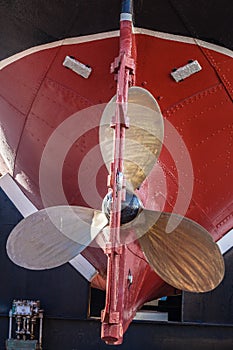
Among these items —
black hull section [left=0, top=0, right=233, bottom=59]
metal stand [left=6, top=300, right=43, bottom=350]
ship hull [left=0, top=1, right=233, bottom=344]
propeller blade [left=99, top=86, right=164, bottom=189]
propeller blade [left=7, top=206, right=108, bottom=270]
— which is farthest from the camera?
metal stand [left=6, top=300, right=43, bottom=350]

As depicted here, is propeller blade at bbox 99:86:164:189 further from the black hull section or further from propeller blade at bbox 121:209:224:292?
the black hull section

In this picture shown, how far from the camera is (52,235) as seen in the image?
309 centimetres

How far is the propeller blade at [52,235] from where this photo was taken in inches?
120

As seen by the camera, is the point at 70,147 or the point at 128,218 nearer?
the point at 128,218

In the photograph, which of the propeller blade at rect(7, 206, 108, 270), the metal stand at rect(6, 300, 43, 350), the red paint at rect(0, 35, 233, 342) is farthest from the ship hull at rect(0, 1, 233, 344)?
the metal stand at rect(6, 300, 43, 350)

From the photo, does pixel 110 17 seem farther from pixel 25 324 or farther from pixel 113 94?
pixel 25 324

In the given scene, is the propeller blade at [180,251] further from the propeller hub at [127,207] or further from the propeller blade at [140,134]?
the propeller blade at [140,134]

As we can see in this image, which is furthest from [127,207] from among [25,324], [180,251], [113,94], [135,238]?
[25,324]

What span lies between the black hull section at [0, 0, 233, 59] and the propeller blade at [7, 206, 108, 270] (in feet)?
4.04

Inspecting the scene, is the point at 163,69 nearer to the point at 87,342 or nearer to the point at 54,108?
the point at 54,108

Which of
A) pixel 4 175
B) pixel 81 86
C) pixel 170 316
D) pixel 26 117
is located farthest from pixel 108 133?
pixel 170 316

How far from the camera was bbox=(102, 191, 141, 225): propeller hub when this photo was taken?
292 centimetres

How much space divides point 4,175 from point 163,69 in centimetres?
207

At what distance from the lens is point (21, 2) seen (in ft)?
11.8
